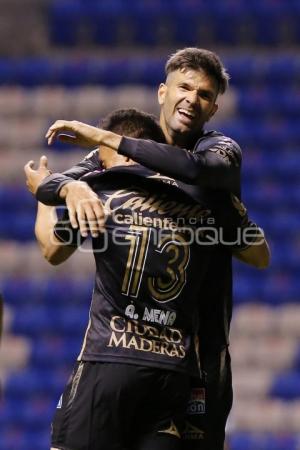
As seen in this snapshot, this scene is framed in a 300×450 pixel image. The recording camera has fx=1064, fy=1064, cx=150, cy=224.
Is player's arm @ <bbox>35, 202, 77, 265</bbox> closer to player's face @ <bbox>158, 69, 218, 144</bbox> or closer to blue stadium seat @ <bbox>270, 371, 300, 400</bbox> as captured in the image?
player's face @ <bbox>158, 69, 218, 144</bbox>

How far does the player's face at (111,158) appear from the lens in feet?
9.61

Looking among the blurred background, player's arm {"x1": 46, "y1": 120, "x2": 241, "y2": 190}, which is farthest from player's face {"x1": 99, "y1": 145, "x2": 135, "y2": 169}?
the blurred background

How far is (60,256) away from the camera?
2.95 m

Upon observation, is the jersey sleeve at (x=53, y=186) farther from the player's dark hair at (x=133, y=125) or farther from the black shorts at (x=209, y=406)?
the black shorts at (x=209, y=406)

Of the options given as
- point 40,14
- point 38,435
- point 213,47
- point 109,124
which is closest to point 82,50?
point 40,14

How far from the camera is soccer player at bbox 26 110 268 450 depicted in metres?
2.76

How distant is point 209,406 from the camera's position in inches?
→ 117

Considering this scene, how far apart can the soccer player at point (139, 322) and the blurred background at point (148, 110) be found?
15.1 feet

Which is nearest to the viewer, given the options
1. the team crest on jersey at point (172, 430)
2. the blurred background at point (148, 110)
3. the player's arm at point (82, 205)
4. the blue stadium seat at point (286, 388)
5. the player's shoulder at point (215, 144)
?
the player's arm at point (82, 205)

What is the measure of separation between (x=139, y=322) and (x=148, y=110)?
6.40 meters

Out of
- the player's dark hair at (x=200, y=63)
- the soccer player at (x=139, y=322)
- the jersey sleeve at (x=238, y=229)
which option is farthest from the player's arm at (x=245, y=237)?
the player's dark hair at (x=200, y=63)

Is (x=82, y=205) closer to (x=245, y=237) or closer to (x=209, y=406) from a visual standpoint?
(x=245, y=237)

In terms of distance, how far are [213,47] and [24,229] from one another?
245 centimetres

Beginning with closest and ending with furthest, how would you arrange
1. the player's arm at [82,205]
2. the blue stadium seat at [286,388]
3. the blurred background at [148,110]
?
the player's arm at [82,205] < the blue stadium seat at [286,388] < the blurred background at [148,110]
